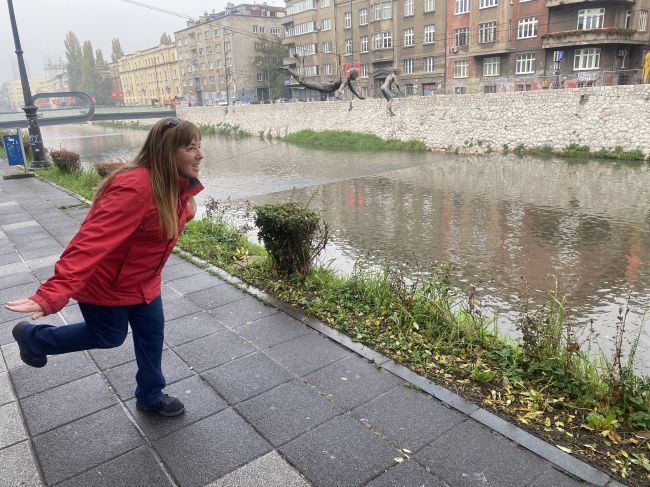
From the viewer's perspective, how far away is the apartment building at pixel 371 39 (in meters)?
40.6

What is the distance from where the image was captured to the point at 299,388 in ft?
11.3

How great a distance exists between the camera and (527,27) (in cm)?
3459

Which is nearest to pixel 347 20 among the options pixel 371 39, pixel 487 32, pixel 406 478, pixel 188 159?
pixel 371 39

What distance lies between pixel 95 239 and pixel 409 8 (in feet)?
147

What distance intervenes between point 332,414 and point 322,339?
107cm

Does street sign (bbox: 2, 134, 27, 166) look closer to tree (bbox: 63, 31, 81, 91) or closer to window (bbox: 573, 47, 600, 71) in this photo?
window (bbox: 573, 47, 600, 71)

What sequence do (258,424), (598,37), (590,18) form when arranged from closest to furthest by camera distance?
(258,424) → (598,37) → (590,18)

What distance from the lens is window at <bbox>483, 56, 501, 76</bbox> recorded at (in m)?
36.8

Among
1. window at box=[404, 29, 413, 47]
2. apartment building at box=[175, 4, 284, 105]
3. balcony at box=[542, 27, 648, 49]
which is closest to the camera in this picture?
balcony at box=[542, 27, 648, 49]

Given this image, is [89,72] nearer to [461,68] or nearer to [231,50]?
[231,50]

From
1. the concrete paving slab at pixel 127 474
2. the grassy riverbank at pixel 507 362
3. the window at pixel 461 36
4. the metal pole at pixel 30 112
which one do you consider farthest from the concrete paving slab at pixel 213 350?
the window at pixel 461 36

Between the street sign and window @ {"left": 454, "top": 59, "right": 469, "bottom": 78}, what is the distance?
32570mm

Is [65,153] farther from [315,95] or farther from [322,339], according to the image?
[315,95]

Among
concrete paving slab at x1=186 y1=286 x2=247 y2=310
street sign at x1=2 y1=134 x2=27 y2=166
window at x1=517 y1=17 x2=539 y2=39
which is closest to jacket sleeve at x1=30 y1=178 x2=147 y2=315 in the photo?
concrete paving slab at x1=186 y1=286 x2=247 y2=310
